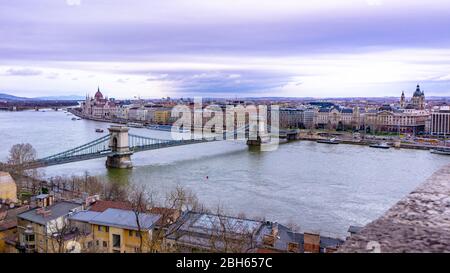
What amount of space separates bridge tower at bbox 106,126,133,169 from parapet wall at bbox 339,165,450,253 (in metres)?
9.79

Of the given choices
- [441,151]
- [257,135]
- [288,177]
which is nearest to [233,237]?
[288,177]

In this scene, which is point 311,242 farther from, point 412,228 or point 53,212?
point 412,228

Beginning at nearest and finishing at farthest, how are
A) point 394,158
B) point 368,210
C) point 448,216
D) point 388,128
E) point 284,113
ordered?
point 448,216
point 368,210
point 394,158
point 388,128
point 284,113

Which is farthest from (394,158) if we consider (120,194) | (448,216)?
(448,216)

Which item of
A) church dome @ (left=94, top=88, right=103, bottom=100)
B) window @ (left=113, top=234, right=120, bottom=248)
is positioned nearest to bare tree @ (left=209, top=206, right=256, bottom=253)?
window @ (left=113, top=234, right=120, bottom=248)

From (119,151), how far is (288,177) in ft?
13.4

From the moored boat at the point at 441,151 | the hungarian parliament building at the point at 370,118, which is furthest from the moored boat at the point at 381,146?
the hungarian parliament building at the point at 370,118

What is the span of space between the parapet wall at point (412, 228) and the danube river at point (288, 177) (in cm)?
408

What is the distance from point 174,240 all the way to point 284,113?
21753mm

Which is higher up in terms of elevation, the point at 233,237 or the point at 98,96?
the point at 98,96

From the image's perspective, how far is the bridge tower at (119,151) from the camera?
10320mm

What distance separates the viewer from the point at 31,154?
9367mm

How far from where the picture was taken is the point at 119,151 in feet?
35.2
